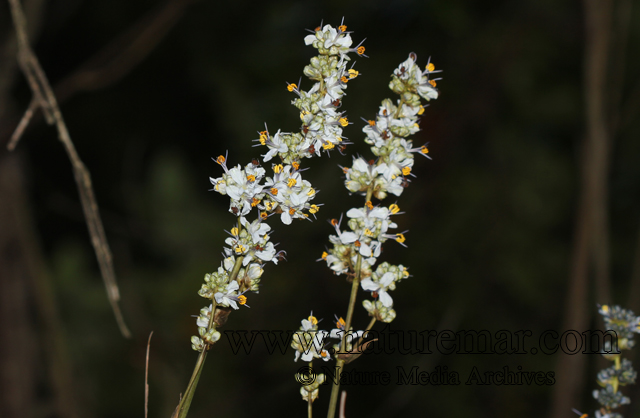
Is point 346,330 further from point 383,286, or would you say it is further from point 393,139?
point 393,139

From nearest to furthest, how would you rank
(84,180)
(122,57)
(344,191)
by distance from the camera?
1. (84,180)
2. (122,57)
3. (344,191)

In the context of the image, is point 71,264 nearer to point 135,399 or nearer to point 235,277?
point 135,399

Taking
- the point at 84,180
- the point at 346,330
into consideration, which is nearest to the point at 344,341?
the point at 346,330

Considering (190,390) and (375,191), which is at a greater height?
(375,191)

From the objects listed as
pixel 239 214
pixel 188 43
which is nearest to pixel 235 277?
pixel 239 214

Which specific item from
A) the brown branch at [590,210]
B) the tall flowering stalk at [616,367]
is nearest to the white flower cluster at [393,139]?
the tall flowering stalk at [616,367]

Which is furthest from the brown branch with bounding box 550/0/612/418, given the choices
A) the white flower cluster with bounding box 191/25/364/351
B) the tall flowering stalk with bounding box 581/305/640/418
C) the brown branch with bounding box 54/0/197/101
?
the brown branch with bounding box 54/0/197/101

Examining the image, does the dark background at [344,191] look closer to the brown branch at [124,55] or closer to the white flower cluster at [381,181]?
the brown branch at [124,55]
